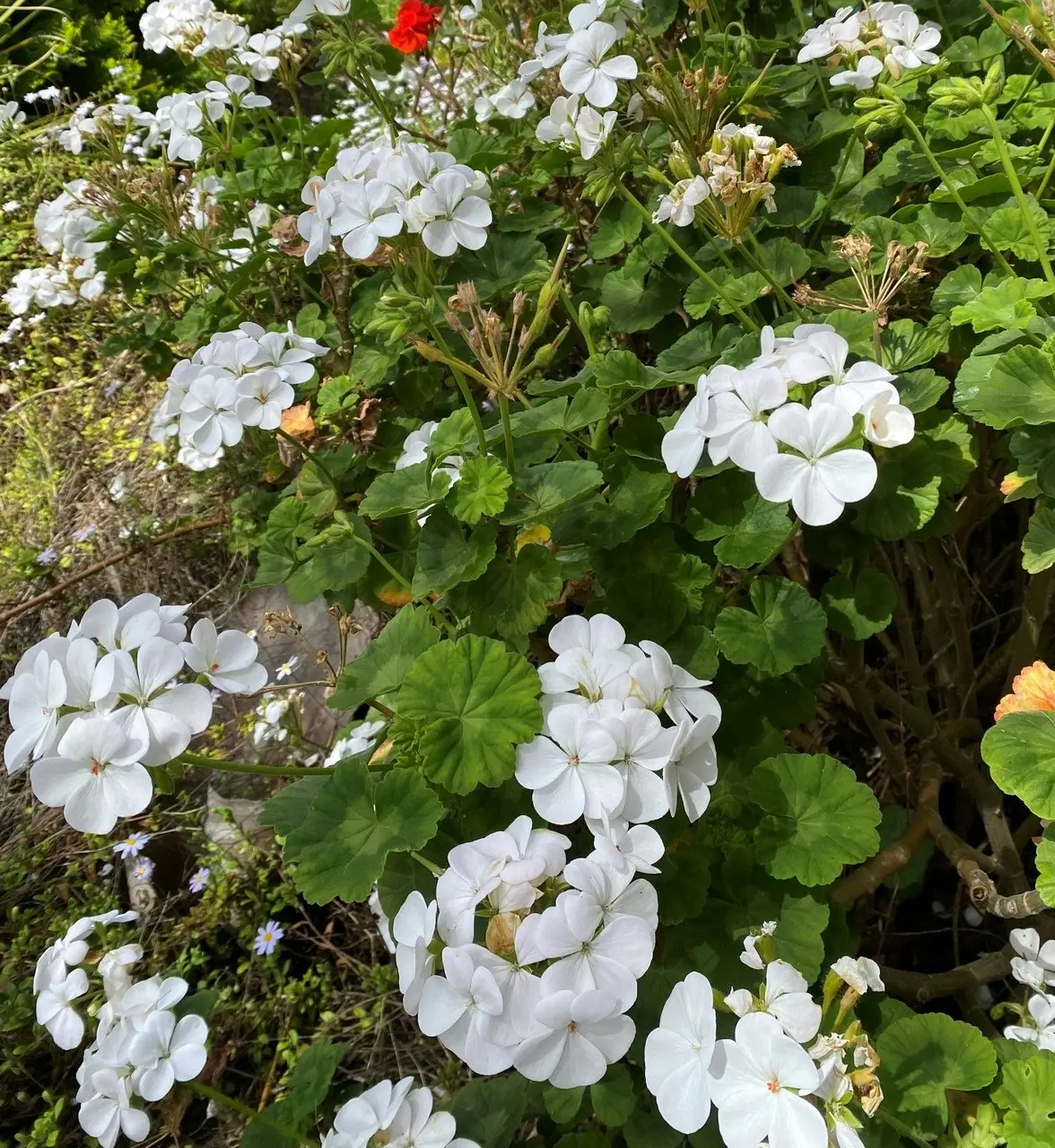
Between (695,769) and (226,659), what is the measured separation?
1.71ft

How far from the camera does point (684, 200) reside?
1108mm

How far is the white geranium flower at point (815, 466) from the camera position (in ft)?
2.74

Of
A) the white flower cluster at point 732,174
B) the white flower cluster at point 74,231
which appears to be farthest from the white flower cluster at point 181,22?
the white flower cluster at point 732,174

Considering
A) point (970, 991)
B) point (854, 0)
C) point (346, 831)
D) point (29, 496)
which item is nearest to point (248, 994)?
point (346, 831)

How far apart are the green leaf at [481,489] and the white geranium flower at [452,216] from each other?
1.13 ft

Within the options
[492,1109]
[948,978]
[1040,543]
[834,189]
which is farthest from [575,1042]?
[834,189]

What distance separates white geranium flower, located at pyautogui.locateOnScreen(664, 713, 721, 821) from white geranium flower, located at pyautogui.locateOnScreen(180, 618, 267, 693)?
1.50 ft

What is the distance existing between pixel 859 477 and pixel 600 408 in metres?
0.37

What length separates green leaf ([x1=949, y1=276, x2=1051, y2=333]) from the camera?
1.00 metres

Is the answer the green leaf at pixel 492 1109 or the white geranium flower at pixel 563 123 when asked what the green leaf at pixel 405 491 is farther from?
the green leaf at pixel 492 1109

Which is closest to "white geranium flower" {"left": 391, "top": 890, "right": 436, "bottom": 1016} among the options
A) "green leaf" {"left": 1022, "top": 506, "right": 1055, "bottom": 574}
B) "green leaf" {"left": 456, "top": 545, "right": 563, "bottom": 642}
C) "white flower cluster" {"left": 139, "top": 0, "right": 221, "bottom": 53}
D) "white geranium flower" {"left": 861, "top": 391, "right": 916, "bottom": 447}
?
"green leaf" {"left": 456, "top": 545, "right": 563, "bottom": 642}

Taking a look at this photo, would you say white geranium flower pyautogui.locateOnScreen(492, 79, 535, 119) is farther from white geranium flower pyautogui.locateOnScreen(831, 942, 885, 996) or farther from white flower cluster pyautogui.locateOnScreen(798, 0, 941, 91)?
white geranium flower pyautogui.locateOnScreen(831, 942, 885, 996)

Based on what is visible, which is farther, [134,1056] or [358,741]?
[358,741]

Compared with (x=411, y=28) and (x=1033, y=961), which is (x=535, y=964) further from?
(x=411, y=28)
